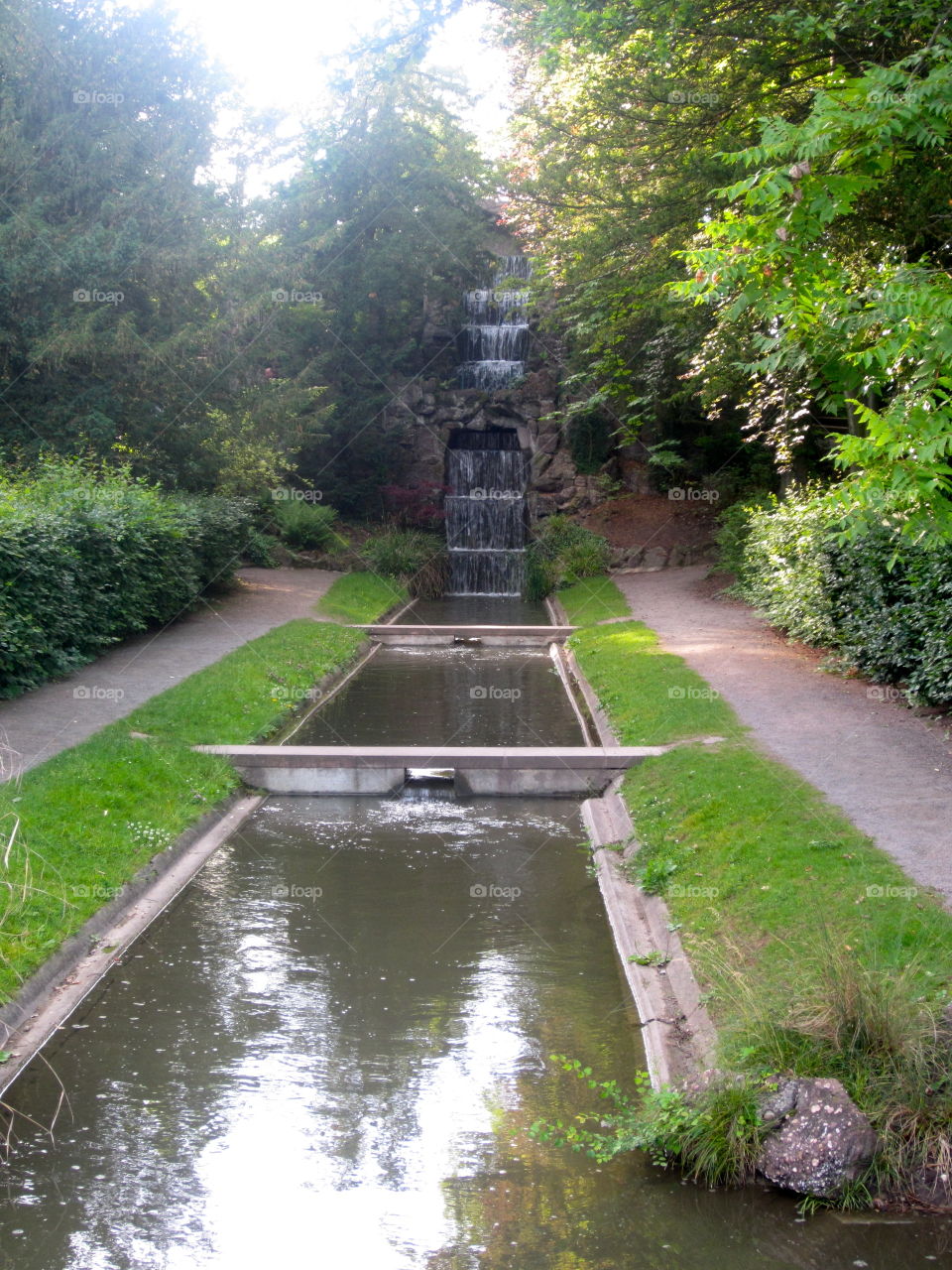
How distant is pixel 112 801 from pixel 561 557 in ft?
70.9

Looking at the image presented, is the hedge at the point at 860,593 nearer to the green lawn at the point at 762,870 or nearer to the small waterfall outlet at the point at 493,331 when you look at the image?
the green lawn at the point at 762,870

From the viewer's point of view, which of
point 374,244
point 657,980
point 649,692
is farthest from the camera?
point 374,244

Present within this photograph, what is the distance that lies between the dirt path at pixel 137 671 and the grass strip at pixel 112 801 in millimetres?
302

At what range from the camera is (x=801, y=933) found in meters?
6.19

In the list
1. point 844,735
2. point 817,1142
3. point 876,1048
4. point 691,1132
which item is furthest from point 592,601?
point 817,1142

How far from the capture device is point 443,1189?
465 centimetres

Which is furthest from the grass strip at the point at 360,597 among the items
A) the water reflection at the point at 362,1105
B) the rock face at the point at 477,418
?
the water reflection at the point at 362,1105

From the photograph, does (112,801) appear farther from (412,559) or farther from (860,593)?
(412,559)

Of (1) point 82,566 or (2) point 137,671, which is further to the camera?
(1) point 82,566

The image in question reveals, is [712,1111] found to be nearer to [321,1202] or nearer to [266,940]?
[321,1202]

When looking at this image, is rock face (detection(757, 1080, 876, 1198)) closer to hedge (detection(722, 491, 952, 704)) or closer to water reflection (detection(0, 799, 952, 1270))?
water reflection (detection(0, 799, 952, 1270))

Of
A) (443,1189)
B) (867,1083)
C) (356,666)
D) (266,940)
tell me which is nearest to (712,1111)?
(867,1083)

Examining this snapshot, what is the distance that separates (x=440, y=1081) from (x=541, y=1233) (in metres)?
1.26

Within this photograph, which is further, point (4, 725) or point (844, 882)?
point (4, 725)
